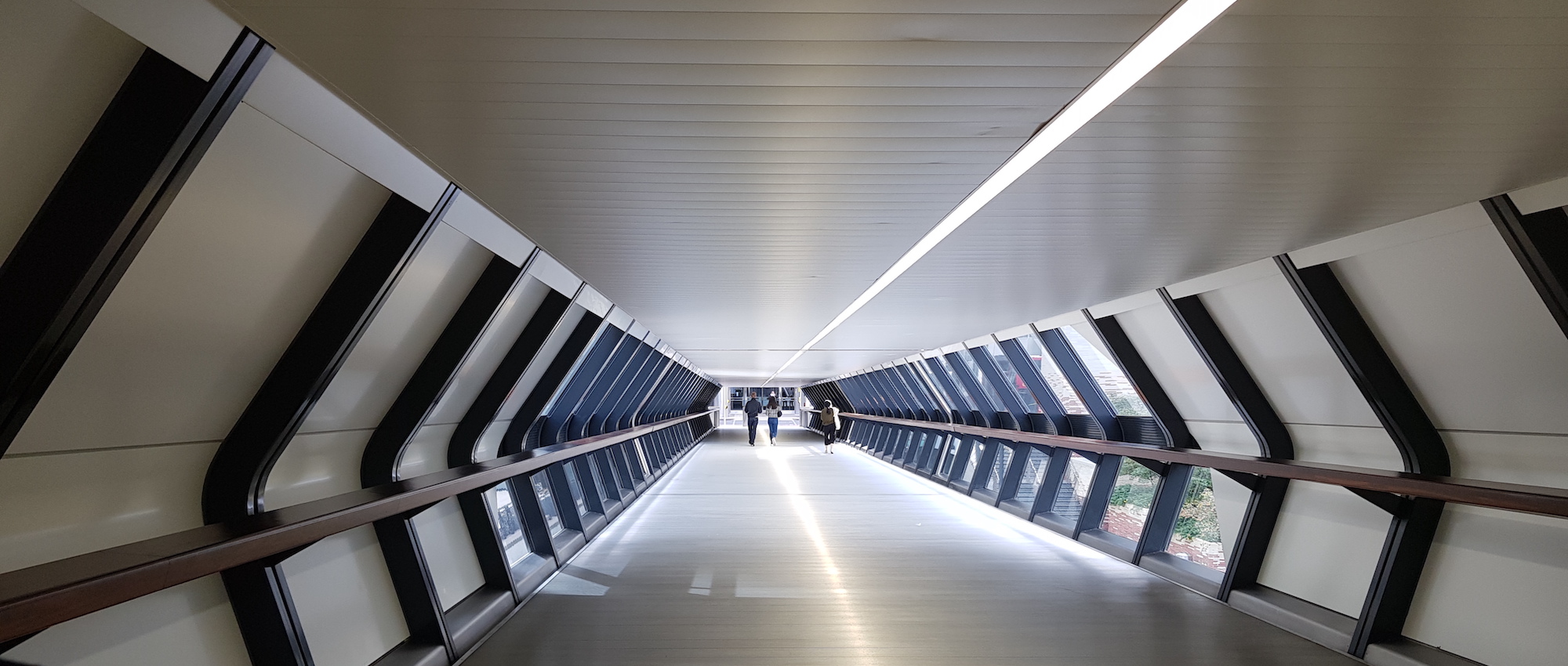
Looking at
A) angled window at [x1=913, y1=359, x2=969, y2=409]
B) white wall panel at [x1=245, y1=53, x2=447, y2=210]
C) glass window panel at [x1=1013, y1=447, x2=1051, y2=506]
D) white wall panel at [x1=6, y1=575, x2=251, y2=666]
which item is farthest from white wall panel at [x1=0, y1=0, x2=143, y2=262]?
angled window at [x1=913, y1=359, x2=969, y2=409]

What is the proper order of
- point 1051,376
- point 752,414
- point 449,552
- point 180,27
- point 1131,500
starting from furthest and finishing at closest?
point 752,414
point 1051,376
point 1131,500
point 449,552
point 180,27

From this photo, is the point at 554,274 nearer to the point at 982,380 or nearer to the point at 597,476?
the point at 597,476

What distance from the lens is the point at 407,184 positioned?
3.13m

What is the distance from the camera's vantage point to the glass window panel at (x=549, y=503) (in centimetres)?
806

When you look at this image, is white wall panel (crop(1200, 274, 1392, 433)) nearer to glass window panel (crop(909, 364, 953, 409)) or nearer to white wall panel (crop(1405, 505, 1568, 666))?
white wall panel (crop(1405, 505, 1568, 666))

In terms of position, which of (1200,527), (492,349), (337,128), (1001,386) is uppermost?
(1001,386)

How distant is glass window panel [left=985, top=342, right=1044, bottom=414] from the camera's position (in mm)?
10820

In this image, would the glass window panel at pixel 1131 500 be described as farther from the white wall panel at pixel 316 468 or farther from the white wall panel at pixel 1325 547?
the white wall panel at pixel 316 468

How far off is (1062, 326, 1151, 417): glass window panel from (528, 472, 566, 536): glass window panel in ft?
19.3

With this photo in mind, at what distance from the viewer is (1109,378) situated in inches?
339

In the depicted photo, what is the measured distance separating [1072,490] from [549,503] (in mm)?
6366

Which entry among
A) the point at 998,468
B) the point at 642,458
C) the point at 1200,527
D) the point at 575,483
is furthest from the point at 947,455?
the point at 1200,527

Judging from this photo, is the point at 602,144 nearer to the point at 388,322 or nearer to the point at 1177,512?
the point at 388,322

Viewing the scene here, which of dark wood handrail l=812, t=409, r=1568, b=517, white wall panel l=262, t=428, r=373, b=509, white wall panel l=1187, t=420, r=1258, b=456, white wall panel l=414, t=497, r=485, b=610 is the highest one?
white wall panel l=1187, t=420, r=1258, b=456
